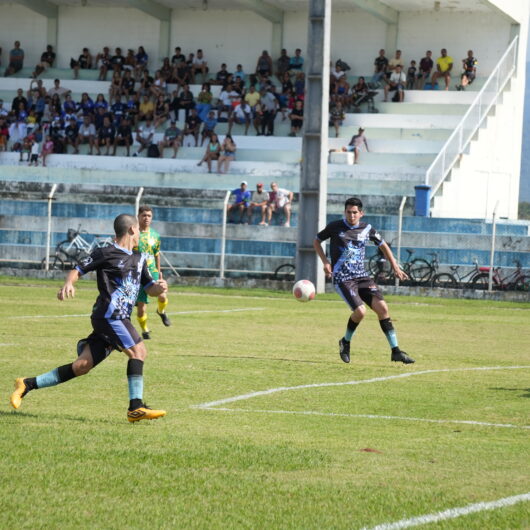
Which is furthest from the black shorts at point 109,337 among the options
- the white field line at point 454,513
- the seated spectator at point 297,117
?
the seated spectator at point 297,117

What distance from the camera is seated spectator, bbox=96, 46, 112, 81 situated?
48125 mm

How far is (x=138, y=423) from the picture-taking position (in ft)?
30.5

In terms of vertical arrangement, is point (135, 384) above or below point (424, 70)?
below

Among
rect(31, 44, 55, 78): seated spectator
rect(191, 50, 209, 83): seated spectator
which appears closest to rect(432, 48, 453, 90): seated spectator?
rect(191, 50, 209, 83): seated spectator

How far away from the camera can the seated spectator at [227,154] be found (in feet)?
134

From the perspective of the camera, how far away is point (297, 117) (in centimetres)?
4222

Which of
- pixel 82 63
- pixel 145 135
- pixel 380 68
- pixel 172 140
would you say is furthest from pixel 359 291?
pixel 82 63

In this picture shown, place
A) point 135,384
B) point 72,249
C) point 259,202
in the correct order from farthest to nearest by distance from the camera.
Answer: point 259,202
point 72,249
point 135,384

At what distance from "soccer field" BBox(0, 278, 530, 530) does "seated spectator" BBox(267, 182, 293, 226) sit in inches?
706

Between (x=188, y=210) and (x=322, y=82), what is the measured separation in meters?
6.47

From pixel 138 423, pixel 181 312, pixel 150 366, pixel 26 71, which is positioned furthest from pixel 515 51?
pixel 138 423

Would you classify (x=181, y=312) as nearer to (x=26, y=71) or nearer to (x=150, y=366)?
(x=150, y=366)

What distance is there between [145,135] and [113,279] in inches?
1353

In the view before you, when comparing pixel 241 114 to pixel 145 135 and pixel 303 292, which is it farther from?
pixel 303 292
